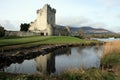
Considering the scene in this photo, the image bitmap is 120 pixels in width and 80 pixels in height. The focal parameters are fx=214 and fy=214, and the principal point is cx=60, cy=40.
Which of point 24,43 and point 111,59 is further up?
point 111,59

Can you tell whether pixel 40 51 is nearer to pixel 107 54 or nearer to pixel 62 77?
pixel 107 54

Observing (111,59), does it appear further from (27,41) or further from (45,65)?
(27,41)

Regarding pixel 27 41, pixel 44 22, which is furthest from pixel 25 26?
pixel 27 41

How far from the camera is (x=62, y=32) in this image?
9906cm

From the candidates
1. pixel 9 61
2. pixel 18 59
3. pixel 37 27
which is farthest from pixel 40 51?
pixel 37 27

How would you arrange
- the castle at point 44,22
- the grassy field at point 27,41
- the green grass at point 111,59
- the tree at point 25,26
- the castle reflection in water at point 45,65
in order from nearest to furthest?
the green grass at point 111,59
the castle reflection in water at point 45,65
the grassy field at point 27,41
the castle at point 44,22
the tree at point 25,26

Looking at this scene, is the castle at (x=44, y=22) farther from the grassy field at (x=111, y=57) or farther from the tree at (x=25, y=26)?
the grassy field at (x=111, y=57)

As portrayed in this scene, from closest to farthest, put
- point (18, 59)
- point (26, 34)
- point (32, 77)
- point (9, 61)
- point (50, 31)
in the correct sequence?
point (32, 77) → point (9, 61) → point (18, 59) → point (26, 34) → point (50, 31)

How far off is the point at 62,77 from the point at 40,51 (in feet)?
74.7

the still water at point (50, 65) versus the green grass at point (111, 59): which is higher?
the green grass at point (111, 59)

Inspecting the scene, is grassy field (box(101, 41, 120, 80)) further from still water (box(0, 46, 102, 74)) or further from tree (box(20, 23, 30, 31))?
tree (box(20, 23, 30, 31))

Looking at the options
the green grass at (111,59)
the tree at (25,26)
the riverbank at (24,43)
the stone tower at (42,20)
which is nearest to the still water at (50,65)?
the green grass at (111,59)

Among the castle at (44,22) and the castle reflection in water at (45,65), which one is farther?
the castle at (44,22)

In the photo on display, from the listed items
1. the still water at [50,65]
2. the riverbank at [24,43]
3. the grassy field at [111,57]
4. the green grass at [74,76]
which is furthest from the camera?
the riverbank at [24,43]
